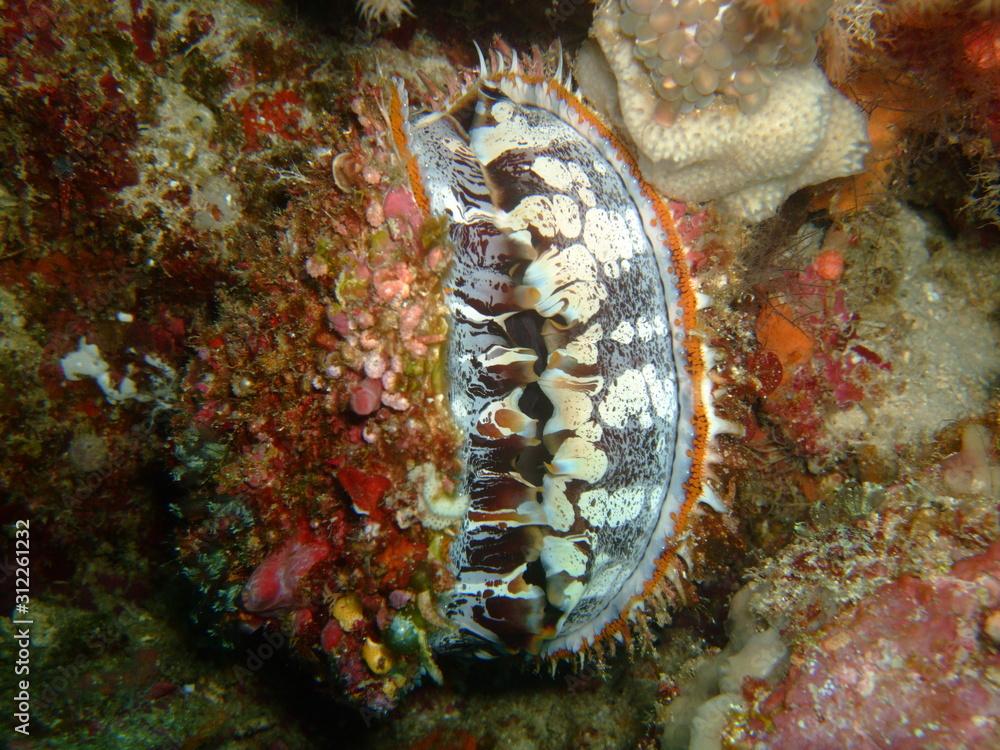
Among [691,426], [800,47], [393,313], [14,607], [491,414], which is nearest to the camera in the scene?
[393,313]

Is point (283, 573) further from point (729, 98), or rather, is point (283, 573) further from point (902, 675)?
point (729, 98)

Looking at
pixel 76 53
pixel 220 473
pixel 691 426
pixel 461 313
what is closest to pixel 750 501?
pixel 691 426

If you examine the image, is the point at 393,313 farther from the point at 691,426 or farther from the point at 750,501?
the point at 750,501

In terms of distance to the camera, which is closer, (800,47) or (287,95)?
(800,47)

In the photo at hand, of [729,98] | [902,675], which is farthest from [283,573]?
[729,98]

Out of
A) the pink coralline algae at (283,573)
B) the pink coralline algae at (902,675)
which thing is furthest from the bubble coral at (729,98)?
the pink coralline algae at (283,573)

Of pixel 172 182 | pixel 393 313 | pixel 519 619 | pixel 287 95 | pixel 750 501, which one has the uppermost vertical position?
pixel 287 95

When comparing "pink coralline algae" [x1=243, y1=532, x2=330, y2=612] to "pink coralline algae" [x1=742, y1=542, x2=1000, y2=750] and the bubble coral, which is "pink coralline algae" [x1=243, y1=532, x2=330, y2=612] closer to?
"pink coralline algae" [x1=742, y1=542, x2=1000, y2=750]
